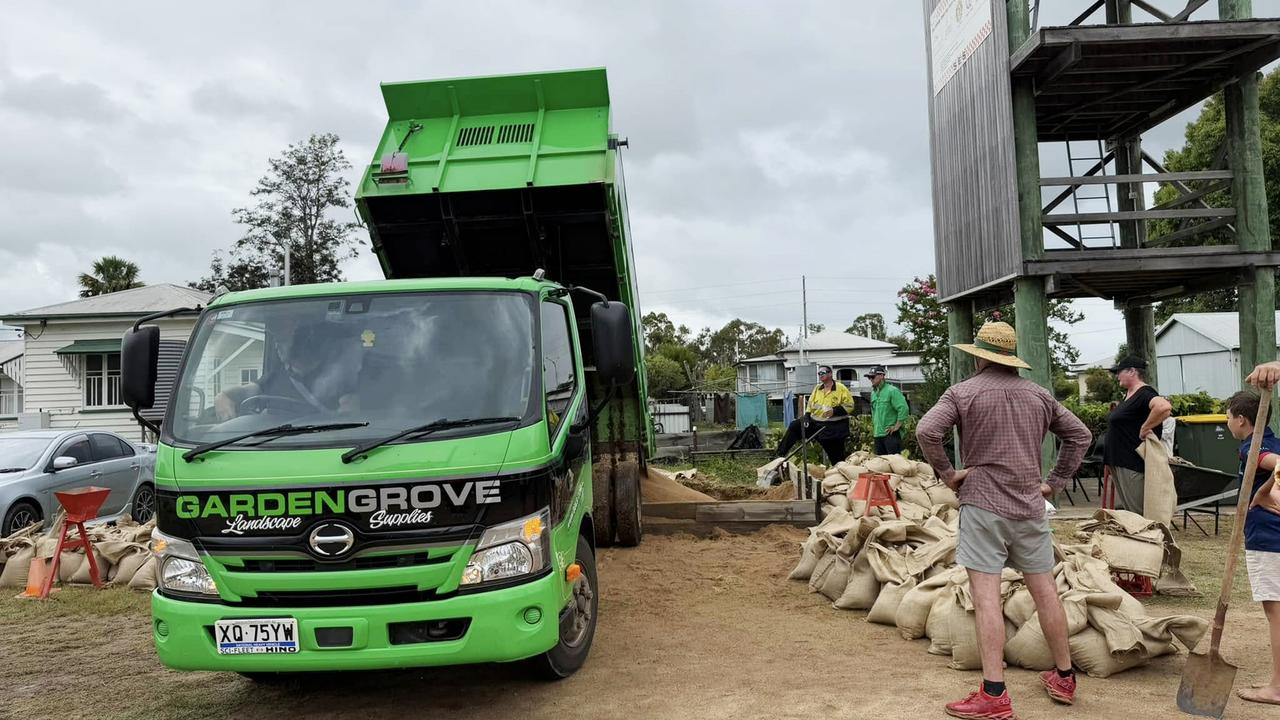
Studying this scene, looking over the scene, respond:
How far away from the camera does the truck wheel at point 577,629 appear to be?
14.8 feet

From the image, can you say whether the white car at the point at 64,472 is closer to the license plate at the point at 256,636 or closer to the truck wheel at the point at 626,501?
the truck wheel at the point at 626,501

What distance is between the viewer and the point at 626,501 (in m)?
7.86

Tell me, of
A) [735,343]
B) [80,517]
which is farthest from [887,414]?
[735,343]

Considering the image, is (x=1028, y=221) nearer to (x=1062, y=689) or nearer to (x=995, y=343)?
(x=995, y=343)

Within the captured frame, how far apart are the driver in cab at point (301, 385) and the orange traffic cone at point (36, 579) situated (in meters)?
4.59

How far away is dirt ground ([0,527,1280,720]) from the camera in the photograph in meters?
4.26

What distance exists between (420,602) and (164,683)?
2285mm

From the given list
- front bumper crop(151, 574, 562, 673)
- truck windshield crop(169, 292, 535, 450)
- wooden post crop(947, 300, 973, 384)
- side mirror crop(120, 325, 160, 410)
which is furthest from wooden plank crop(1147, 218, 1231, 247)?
side mirror crop(120, 325, 160, 410)

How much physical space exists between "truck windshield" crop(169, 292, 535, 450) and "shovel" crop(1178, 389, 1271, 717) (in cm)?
334

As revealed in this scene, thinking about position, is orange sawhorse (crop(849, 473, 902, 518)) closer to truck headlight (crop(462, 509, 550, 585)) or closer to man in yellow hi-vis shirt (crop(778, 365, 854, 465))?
man in yellow hi-vis shirt (crop(778, 365, 854, 465))

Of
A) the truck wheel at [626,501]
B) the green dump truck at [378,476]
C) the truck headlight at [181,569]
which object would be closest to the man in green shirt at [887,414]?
the truck wheel at [626,501]

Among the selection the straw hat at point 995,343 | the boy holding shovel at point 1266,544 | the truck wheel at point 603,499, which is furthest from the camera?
the truck wheel at point 603,499

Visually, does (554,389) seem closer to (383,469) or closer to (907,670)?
(383,469)

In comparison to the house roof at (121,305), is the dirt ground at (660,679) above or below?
below
